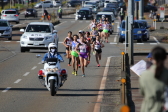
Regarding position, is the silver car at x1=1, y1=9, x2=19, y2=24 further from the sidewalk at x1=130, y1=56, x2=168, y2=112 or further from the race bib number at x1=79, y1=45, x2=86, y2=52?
the sidewalk at x1=130, y1=56, x2=168, y2=112

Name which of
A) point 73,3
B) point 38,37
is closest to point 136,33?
point 38,37

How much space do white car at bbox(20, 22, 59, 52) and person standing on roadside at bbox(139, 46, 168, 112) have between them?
69.5ft

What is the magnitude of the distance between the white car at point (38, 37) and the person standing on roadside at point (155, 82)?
69.5 feet

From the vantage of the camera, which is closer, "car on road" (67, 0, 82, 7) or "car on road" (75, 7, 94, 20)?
"car on road" (75, 7, 94, 20)

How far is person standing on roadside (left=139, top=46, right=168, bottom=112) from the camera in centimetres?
751

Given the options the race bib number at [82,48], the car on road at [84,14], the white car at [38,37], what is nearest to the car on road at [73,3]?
the car on road at [84,14]

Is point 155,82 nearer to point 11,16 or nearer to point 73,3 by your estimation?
point 11,16

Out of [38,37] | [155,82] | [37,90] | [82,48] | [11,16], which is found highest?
[155,82]

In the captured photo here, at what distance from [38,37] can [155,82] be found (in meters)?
21.5

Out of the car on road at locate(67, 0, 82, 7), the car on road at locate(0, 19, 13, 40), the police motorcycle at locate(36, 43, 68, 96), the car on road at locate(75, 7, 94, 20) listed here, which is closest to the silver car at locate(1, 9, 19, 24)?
the car on road at locate(75, 7, 94, 20)

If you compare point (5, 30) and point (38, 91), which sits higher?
point (5, 30)

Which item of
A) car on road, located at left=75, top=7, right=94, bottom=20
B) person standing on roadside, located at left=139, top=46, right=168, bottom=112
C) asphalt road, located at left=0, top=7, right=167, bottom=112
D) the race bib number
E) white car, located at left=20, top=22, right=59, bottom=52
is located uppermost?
person standing on roadside, located at left=139, top=46, right=168, bottom=112

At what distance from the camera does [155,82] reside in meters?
7.66

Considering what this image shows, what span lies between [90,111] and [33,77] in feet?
22.3
